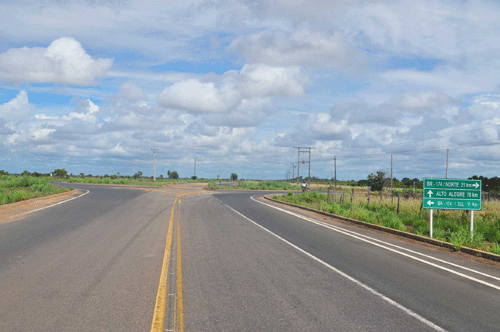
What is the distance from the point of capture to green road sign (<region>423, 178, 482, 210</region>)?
14375 mm

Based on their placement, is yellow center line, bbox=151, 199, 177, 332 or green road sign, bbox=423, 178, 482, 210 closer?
yellow center line, bbox=151, 199, 177, 332

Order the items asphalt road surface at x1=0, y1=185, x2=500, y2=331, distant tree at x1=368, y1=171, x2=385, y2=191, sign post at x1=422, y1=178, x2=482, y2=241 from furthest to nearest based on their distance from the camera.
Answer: distant tree at x1=368, y1=171, x2=385, y2=191, sign post at x1=422, y1=178, x2=482, y2=241, asphalt road surface at x1=0, y1=185, x2=500, y2=331

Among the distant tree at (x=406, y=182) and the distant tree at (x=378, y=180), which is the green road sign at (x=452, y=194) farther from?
the distant tree at (x=406, y=182)

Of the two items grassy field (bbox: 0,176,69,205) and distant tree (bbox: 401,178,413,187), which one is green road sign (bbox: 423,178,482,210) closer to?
grassy field (bbox: 0,176,69,205)

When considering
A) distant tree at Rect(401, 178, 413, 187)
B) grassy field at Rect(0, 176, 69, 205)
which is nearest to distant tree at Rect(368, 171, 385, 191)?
distant tree at Rect(401, 178, 413, 187)

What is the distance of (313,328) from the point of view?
529cm

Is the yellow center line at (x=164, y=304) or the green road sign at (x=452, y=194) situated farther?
the green road sign at (x=452, y=194)

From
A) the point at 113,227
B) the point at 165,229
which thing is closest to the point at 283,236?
the point at 165,229

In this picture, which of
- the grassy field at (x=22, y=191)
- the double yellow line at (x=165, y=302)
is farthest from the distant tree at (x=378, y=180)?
the double yellow line at (x=165, y=302)

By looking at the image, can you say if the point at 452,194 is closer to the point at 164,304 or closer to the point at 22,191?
the point at 164,304

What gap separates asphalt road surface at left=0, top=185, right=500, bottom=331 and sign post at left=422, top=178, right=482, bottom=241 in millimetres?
2065

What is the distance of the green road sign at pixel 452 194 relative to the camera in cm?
1438

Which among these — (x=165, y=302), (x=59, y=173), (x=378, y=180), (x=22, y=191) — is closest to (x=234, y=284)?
(x=165, y=302)

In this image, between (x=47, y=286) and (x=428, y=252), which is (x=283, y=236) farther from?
(x=47, y=286)
